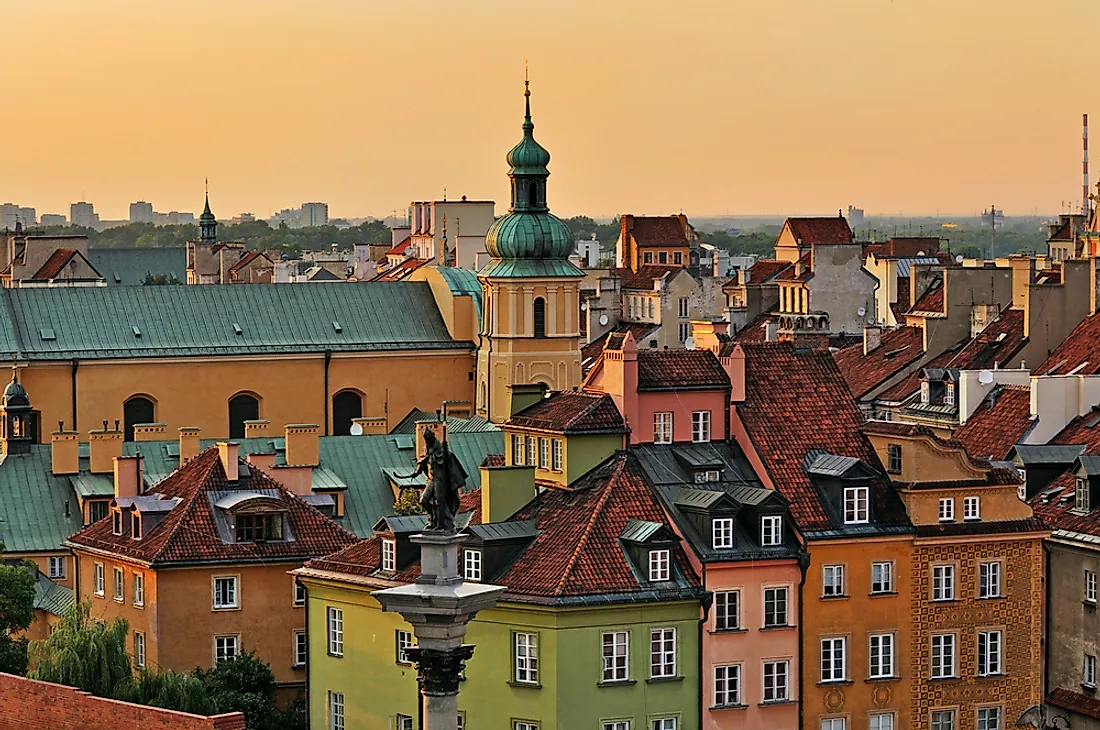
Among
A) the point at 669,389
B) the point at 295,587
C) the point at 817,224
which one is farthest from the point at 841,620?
the point at 817,224

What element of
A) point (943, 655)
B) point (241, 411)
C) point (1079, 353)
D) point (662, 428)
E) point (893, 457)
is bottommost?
point (943, 655)

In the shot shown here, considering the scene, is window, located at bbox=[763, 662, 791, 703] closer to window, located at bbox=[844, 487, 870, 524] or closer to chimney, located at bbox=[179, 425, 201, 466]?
window, located at bbox=[844, 487, 870, 524]

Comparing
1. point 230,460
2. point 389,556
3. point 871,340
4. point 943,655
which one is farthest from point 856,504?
point 871,340

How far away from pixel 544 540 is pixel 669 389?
6417 mm

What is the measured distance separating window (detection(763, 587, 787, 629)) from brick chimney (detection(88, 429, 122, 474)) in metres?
28.9

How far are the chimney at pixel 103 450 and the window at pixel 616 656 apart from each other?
1163 inches

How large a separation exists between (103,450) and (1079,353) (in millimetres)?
29648

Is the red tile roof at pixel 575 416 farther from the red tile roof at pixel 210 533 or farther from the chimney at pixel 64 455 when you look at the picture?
the chimney at pixel 64 455

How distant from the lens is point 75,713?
5678 cm

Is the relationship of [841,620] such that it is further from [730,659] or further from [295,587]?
[295,587]

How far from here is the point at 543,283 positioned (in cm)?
11169

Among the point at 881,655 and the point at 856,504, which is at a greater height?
the point at 856,504

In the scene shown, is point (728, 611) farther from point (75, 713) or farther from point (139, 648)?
point (139, 648)

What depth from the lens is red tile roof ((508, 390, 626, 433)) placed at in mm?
67938
